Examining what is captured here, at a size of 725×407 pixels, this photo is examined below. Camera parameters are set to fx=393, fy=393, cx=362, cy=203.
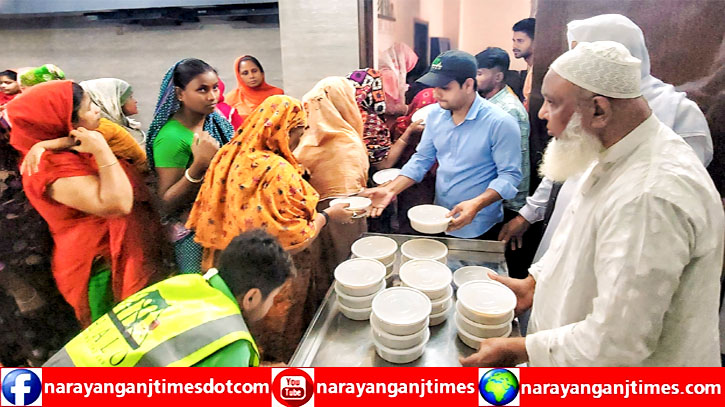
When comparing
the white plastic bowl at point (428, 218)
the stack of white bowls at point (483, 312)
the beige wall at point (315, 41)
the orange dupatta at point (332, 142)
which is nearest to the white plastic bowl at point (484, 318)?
the stack of white bowls at point (483, 312)

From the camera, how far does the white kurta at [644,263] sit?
59 centimetres

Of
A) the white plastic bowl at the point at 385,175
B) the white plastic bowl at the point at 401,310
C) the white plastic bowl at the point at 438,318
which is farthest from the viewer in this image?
the white plastic bowl at the point at 385,175

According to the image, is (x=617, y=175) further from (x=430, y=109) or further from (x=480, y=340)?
(x=430, y=109)

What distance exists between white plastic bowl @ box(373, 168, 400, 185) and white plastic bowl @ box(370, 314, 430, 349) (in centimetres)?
80

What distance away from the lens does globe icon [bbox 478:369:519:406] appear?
684 mm

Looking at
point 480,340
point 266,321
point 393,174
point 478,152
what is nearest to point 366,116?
point 393,174

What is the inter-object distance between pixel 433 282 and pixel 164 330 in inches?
24.4

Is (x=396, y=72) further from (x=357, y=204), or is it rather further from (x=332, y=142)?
(x=357, y=204)

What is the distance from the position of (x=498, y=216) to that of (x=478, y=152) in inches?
10.0

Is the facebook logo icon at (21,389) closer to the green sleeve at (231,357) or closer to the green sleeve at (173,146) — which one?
the green sleeve at (231,357)

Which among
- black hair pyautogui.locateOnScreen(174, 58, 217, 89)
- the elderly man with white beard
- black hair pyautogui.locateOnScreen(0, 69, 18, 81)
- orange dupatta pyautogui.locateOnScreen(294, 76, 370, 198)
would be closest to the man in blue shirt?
orange dupatta pyautogui.locateOnScreen(294, 76, 370, 198)

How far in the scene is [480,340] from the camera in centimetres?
84

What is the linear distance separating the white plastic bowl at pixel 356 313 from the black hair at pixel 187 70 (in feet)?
2.50

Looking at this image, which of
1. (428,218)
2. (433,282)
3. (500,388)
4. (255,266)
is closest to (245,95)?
(255,266)
